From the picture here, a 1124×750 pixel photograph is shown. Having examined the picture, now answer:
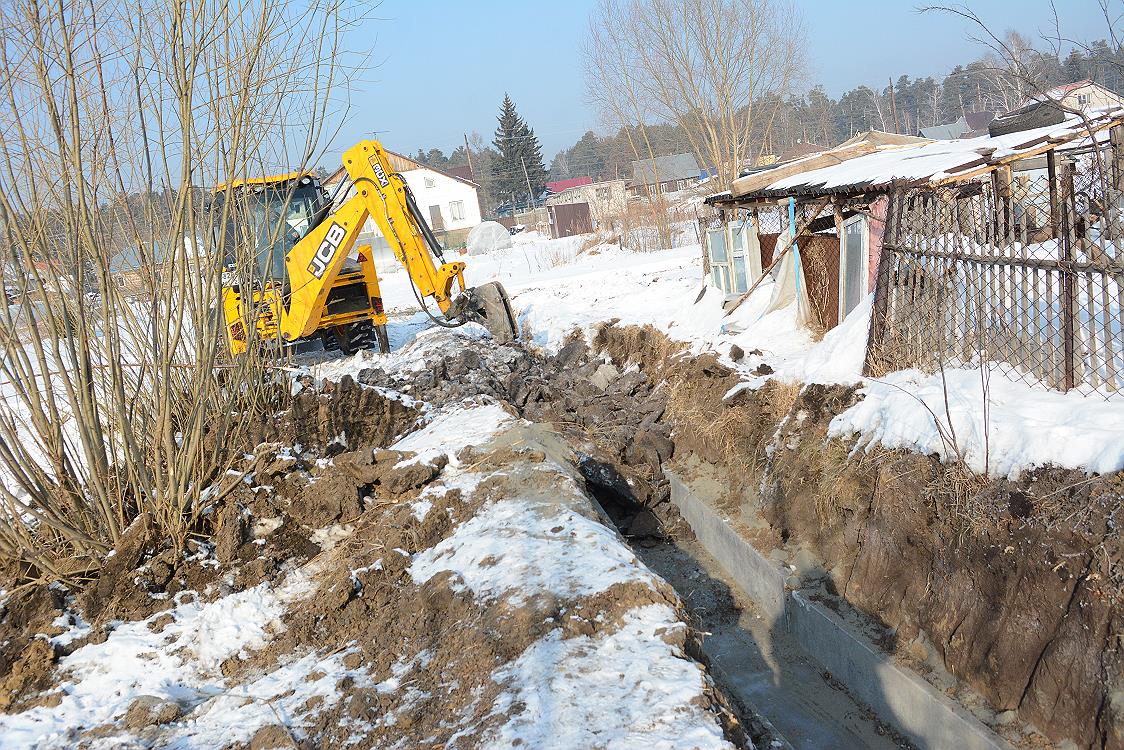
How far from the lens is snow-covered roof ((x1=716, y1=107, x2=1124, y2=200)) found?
7691 millimetres

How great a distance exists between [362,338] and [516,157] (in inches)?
2466

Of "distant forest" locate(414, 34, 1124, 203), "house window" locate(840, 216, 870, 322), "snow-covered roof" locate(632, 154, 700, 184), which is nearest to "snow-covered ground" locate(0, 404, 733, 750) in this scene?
"house window" locate(840, 216, 870, 322)

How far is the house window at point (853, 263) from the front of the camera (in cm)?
839

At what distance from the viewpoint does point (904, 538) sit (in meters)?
5.01

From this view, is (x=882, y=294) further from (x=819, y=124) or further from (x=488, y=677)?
(x=819, y=124)

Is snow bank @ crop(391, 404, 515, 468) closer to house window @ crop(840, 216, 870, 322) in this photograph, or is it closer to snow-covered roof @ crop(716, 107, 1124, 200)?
house window @ crop(840, 216, 870, 322)

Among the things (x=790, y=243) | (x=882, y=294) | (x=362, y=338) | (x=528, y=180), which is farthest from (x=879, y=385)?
(x=528, y=180)

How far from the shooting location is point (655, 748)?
3008mm

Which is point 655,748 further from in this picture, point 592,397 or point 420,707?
point 592,397

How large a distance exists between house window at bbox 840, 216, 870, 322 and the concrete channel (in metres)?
3.49

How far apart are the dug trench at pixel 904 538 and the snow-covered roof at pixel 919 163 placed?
95.6 inches

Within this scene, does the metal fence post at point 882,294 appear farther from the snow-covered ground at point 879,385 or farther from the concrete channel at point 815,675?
the concrete channel at point 815,675

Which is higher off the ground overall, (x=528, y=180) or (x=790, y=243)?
(x=528, y=180)

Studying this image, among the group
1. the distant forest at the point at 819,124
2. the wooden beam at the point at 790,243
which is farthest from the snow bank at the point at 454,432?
the distant forest at the point at 819,124
